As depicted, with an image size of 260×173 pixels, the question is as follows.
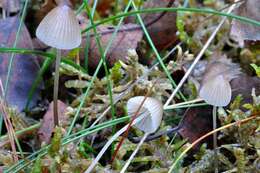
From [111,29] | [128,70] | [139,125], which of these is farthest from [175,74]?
[139,125]

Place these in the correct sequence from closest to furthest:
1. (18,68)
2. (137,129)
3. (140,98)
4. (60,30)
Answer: (60,30) → (140,98) → (137,129) → (18,68)

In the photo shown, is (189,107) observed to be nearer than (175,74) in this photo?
Yes

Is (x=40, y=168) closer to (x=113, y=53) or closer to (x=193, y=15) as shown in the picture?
(x=113, y=53)

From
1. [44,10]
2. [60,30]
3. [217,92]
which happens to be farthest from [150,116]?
[44,10]

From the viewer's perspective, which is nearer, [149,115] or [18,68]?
[149,115]

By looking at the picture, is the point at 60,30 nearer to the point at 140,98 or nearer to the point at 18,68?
the point at 140,98

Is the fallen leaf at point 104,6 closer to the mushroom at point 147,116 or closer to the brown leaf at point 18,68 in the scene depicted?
the brown leaf at point 18,68
